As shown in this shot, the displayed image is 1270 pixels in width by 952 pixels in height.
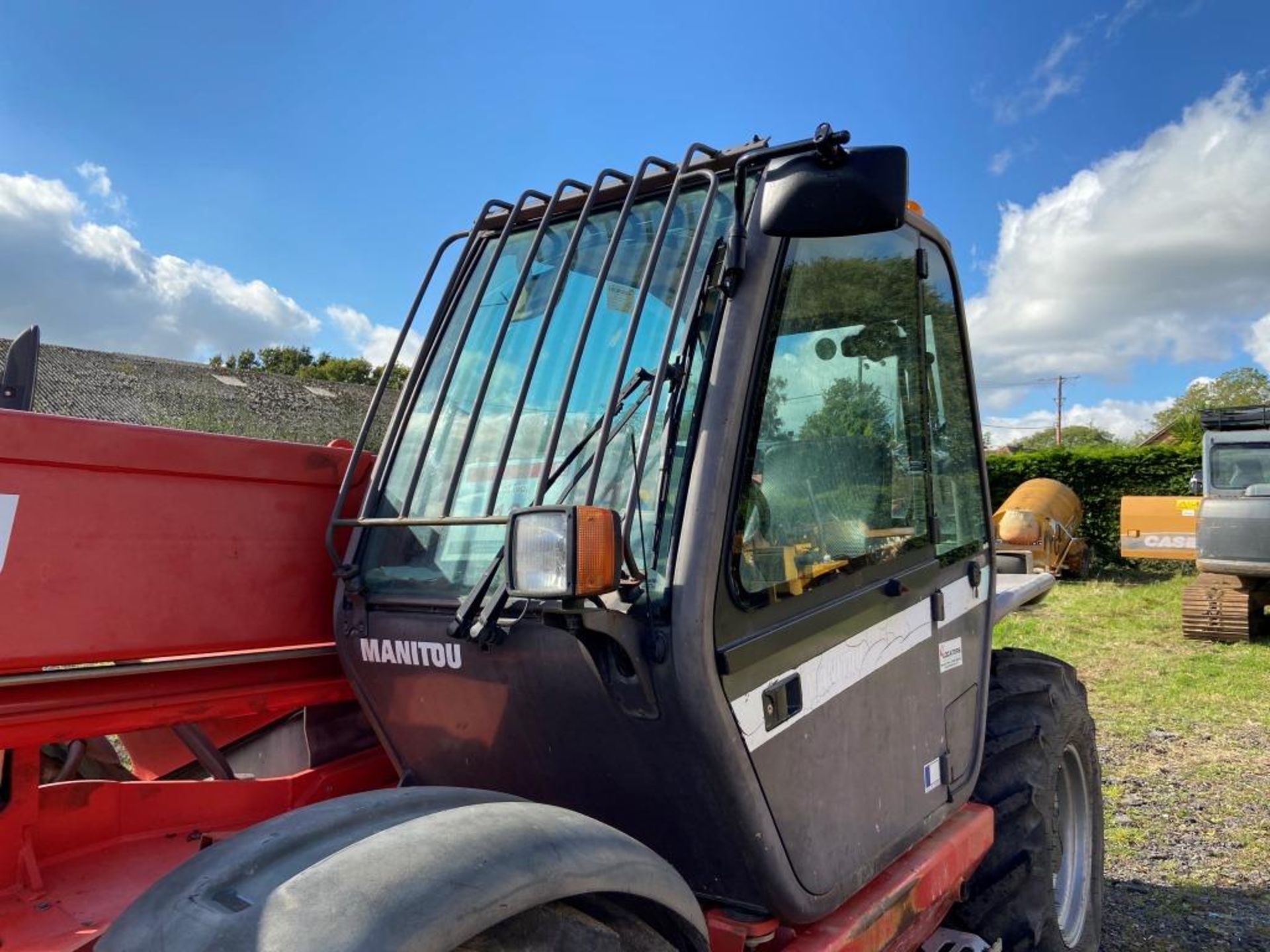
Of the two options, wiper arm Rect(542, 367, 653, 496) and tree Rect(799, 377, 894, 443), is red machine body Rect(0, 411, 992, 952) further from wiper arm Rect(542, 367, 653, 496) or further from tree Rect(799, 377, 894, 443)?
tree Rect(799, 377, 894, 443)

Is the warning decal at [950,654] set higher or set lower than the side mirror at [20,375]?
lower

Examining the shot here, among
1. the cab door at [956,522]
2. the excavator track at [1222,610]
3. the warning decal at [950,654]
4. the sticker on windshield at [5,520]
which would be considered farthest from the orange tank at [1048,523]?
the sticker on windshield at [5,520]

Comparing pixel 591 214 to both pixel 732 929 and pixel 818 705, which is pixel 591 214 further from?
pixel 732 929

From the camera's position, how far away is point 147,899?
1504mm

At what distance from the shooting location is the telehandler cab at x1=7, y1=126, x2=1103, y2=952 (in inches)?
61.0

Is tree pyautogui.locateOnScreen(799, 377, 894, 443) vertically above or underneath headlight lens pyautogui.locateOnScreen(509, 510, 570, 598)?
above

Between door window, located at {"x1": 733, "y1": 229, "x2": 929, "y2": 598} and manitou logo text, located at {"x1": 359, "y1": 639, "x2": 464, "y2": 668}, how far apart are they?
63 centimetres

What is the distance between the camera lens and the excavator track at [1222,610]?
428 inches

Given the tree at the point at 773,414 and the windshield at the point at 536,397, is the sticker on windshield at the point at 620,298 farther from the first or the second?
the tree at the point at 773,414

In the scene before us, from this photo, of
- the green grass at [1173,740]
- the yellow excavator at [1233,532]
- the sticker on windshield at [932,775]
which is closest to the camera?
the sticker on windshield at [932,775]

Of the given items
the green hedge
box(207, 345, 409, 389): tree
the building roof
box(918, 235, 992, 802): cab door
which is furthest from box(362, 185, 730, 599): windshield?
box(207, 345, 409, 389): tree

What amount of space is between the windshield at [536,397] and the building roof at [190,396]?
42.6ft

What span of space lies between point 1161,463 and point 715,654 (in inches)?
804

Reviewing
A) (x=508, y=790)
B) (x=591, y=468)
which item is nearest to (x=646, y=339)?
(x=591, y=468)
